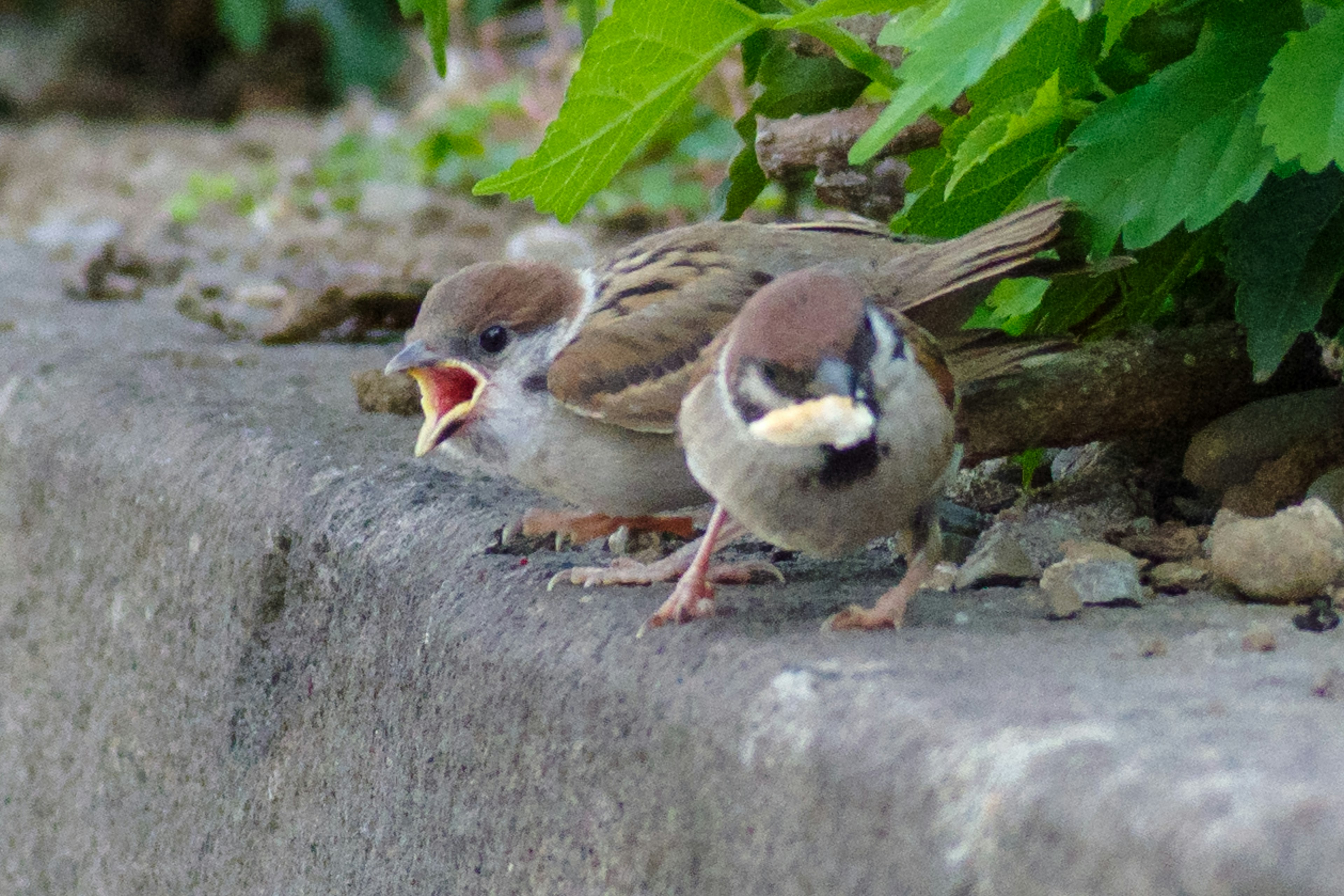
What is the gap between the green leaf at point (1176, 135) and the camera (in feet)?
6.46

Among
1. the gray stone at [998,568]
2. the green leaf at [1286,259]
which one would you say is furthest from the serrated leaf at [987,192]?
the gray stone at [998,568]

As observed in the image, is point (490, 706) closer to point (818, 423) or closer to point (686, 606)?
point (686, 606)

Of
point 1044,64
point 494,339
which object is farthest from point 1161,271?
point 494,339

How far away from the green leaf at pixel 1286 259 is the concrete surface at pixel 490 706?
1.35 feet

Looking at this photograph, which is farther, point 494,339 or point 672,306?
point 494,339

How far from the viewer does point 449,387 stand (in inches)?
93.7

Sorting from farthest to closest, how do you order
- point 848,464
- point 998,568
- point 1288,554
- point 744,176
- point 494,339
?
point 744,176 < point 494,339 < point 998,568 < point 1288,554 < point 848,464

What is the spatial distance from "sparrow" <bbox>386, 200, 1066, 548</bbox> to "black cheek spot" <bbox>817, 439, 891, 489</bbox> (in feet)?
1.03

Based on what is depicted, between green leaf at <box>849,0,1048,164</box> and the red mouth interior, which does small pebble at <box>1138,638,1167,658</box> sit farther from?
the red mouth interior

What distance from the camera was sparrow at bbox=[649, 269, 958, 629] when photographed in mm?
1665

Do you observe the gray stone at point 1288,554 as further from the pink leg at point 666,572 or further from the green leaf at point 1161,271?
the pink leg at point 666,572

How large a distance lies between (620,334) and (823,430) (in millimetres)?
631

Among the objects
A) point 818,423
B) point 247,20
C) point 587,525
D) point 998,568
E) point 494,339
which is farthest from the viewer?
point 247,20

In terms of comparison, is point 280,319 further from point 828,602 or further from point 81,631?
point 828,602
